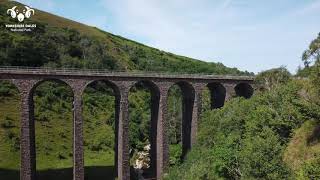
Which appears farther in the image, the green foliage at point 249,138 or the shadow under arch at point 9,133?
the shadow under arch at point 9,133

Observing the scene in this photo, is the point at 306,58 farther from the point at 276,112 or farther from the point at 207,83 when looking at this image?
the point at 207,83

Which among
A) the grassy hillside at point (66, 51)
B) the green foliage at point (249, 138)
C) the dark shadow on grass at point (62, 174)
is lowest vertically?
the dark shadow on grass at point (62, 174)

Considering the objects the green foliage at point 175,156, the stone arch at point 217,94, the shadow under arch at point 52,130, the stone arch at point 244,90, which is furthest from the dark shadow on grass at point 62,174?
the stone arch at point 244,90

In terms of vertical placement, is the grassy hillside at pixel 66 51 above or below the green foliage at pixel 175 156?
above

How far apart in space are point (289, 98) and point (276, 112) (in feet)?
10.4

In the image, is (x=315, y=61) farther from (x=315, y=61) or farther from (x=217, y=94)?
(x=217, y=94)

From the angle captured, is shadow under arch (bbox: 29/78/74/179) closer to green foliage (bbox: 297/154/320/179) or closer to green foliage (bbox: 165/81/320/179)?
green foliage (bbox: 165/81/320/179)

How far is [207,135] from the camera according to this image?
7544cm

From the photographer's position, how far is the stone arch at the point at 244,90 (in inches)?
3602

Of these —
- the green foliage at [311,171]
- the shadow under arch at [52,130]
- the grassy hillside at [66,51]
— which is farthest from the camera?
the grassy hillside at [66,51]

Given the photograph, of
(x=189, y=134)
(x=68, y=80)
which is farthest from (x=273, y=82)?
(x=68, y=80)

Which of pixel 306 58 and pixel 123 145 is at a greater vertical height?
pixel 306 58

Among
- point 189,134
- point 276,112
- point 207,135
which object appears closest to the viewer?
point 276,112

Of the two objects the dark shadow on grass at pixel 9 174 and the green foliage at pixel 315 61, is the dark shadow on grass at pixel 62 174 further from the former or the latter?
the green foliage at pixel 315 61
